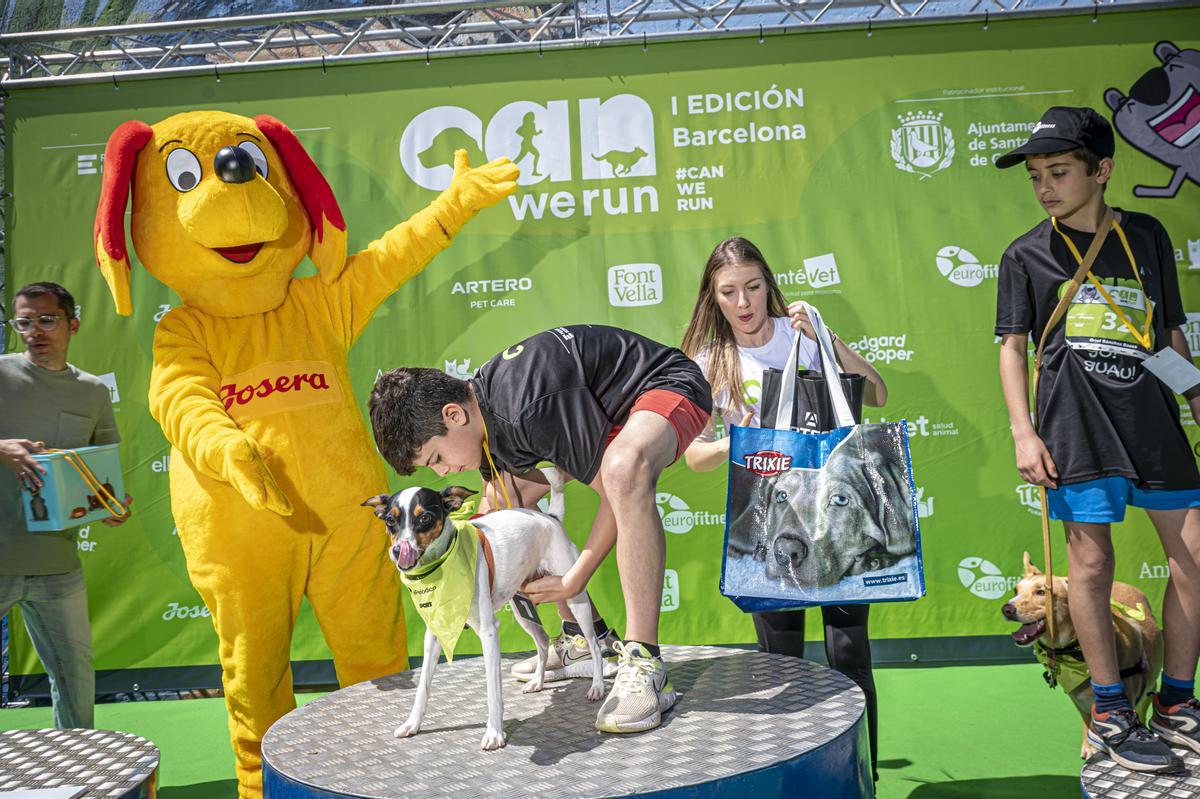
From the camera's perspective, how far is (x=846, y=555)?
2.50 m

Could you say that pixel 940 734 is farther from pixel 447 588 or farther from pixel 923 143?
pixel 923 143

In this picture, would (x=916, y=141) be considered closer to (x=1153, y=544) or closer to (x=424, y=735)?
(x=1153, y=544)

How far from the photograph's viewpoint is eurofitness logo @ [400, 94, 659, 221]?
14.9ft

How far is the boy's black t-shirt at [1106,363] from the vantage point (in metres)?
2.50

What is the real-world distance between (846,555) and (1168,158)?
3119 millimetres

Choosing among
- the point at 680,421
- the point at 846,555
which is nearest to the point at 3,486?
the point at 680,421

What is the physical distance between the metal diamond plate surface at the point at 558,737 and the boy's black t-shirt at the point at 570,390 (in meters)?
0.57

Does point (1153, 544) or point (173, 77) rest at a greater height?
point (173, 77)

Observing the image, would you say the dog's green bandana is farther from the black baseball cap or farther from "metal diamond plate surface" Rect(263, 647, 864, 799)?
the black baseball cap

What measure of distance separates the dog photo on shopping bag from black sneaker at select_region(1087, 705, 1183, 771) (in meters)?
0.60

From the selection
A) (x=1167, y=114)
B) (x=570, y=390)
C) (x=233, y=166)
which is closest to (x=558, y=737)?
(x=570, y=390)

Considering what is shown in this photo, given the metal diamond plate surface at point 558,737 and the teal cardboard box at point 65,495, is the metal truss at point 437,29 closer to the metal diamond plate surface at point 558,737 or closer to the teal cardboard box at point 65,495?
the teal cardboard box at point 65,495

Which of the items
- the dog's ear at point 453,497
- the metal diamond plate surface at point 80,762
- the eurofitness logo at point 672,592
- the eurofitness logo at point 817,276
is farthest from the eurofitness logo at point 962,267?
the metal diamond plate surface at point 80,762

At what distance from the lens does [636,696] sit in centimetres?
205
